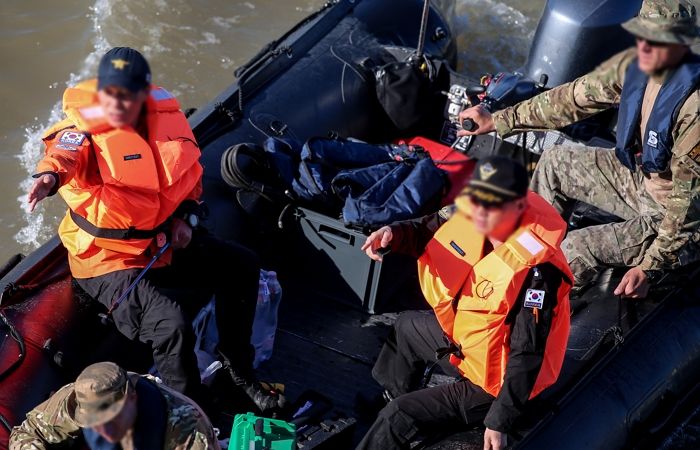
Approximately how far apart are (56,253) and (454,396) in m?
1.40

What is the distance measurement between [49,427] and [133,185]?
71cm

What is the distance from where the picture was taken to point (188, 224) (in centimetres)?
296

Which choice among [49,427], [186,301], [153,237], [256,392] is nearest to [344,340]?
[256,392]

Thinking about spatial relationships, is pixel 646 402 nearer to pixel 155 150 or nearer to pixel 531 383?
pixel 531 383

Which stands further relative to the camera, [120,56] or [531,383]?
[531,383]

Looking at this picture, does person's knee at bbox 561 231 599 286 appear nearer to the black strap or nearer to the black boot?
the black boot

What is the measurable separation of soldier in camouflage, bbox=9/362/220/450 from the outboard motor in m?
2.64

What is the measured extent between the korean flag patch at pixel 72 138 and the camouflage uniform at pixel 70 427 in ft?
2.25

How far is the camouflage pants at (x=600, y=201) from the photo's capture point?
316 centimetres

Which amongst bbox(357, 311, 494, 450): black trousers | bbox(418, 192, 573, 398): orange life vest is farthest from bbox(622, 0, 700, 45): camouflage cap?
bbox(357, 311, 494, 450): black trousers

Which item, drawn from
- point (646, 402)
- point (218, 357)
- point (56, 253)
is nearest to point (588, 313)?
point (646, 402)

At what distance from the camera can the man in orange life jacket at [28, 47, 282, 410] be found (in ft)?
8.33

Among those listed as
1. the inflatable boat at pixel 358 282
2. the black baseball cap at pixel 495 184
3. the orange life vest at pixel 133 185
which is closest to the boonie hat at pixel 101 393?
the inflatable boat at pixel 358 282

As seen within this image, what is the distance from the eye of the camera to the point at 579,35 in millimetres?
4301
